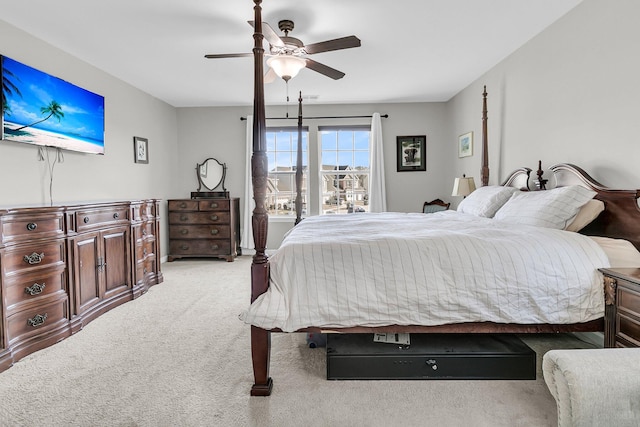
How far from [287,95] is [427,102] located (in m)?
2.23

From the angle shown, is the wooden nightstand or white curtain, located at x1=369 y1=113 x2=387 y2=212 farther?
white curtain, located at x1=369 y1=113 x2=387 y2=212

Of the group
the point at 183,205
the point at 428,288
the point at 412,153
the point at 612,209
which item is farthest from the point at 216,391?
the point at 412,153

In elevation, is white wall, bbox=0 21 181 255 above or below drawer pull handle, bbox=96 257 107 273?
above

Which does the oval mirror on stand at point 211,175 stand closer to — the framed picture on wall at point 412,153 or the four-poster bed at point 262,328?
the framed picture on wall at point 412,153

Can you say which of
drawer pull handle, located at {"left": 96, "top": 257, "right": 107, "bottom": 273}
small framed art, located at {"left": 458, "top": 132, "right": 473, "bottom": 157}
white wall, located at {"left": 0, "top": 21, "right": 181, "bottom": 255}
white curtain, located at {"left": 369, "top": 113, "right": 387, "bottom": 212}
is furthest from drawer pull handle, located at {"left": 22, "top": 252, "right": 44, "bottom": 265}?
small framed art, located at {"left": 458, "top": 132, "right": 473, "bottom": 157}

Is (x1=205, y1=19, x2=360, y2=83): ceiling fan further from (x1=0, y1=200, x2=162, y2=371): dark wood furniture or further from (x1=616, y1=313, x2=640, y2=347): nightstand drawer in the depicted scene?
(x1=616, y1=313, x2=640, y2=347): nightstand drawer

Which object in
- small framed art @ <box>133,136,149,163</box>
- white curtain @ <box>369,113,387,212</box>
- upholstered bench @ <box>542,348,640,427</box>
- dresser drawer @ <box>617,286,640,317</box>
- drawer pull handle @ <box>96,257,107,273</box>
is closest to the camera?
upholstered bench @ <box>542,348,640,427</box>

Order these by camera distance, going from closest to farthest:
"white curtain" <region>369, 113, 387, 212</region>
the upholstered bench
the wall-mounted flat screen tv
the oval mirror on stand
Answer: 1. the upholstered bench
2. the wall-mounted flat screen tv
3. "white curtain" <region>369, 113, 387, 212</region>
4. the oval mirror on stand

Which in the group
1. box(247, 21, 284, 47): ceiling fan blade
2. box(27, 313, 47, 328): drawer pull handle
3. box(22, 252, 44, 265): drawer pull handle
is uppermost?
box(247, 21, 284, 47): ceiling fan blade

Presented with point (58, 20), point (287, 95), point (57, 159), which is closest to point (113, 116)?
point (57, 159)

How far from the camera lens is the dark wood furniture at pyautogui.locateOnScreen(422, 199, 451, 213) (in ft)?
17.4

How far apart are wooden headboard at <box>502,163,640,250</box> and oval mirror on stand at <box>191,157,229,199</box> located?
4658 millimetres

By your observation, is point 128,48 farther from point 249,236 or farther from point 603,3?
point 603,3

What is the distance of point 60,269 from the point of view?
263 cm
